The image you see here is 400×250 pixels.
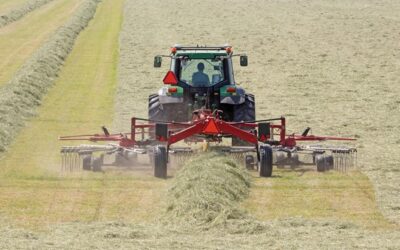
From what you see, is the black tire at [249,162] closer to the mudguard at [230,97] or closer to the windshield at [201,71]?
the mudguard at [230,97]

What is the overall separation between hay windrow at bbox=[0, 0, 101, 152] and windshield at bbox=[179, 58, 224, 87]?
3.65 m

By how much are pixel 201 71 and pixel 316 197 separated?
15.0 feet

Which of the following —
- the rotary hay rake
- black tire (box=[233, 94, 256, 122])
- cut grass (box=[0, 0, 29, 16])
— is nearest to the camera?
the rotary hay rake

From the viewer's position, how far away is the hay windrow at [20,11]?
46.6m

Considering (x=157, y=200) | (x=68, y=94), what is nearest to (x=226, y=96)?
(x=157, y=200)

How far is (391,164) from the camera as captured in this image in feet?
52.2

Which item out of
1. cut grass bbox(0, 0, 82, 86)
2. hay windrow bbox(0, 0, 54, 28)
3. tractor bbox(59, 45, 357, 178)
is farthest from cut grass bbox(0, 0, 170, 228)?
hay windrow bbox(0, 0, 54, 28)

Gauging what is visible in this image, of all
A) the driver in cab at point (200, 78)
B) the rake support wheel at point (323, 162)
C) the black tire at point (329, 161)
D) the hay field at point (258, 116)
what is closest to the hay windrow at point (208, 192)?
the hay field at point (258, 116)

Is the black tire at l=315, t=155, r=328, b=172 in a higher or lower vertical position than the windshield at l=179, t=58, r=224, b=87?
lower

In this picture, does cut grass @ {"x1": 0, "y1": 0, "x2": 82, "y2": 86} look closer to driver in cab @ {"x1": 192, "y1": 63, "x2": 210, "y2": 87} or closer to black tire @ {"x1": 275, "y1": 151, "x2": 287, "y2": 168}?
driver in cab @ {"x1": 192, "y1": 63, "x2": 210, "y2": 87}

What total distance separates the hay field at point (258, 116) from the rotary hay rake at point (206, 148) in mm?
341

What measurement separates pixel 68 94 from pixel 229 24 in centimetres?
2002

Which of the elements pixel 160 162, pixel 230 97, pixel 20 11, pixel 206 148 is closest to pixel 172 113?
pixel 230 97

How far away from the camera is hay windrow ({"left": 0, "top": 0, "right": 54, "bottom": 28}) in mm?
46562
